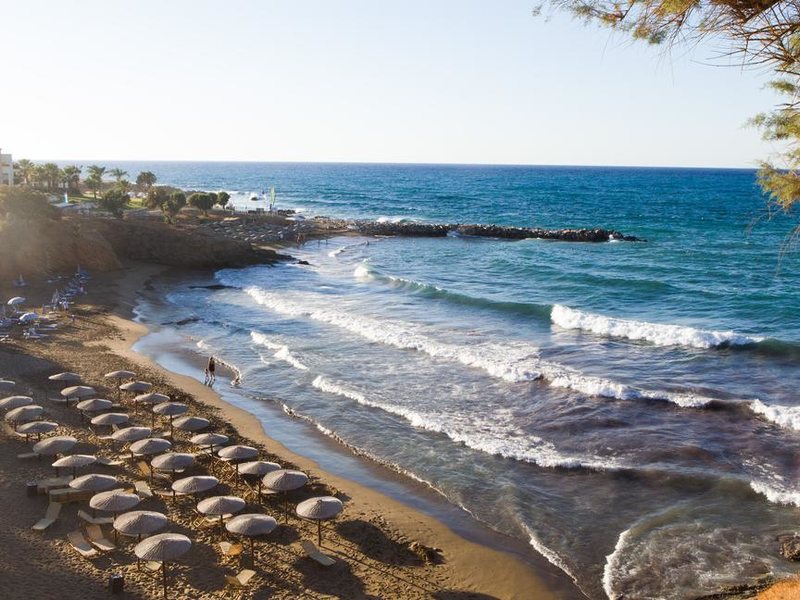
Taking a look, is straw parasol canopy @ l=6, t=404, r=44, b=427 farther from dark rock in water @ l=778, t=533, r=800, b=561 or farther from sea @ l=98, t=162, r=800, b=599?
dark rock in water @ l=778, t=533, r=800, b=561

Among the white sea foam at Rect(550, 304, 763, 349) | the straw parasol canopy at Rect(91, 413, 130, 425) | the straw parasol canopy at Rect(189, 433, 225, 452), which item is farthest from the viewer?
the white sea foam at Rect(550, 304, 763, 349)

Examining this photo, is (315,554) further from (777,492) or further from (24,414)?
(777,492)

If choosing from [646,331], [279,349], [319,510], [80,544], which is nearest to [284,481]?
[319,510]

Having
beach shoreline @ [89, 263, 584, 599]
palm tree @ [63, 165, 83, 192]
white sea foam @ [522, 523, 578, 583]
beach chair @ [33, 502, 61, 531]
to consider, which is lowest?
Result: beach shoreline @ [89, 263, 584, 599]

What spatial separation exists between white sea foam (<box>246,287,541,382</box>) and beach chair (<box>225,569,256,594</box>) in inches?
650

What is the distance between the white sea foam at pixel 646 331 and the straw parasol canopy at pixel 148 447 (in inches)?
970

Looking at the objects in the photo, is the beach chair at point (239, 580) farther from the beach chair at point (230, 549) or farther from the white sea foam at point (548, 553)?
the white sea foam at point (548, 553)

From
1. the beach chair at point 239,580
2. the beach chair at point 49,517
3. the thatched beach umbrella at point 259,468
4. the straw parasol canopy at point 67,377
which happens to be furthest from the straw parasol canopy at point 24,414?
the beach chair at point 239,580

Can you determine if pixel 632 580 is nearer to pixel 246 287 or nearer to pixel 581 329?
pixel 581 329

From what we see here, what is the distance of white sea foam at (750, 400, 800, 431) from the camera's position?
23.5m

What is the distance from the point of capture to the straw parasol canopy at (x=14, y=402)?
21756 millimetres

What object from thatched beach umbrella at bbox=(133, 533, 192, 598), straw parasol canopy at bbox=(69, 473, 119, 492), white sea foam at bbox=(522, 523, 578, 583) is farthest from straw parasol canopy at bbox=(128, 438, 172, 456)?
white sea foam at bbox=(522, 523, 578, 583)

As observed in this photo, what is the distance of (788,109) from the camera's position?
10859 millimetres

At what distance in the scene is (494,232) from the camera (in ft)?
278
